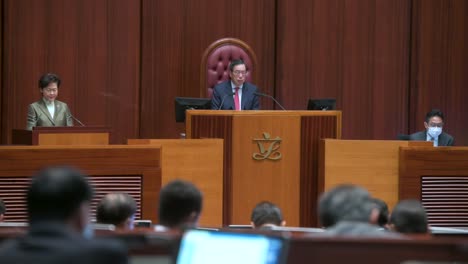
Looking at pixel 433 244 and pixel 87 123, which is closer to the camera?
pixel 433 244

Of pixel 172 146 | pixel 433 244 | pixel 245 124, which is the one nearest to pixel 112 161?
pixel 172 146

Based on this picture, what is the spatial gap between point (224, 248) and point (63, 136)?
4.98m

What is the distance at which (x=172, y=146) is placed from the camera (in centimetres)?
818

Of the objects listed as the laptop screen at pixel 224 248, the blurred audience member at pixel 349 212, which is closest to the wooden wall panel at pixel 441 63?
the blurred audience member at pixel 349 212

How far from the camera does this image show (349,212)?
395cm

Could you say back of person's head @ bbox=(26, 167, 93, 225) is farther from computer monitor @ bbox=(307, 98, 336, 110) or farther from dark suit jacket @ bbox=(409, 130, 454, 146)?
dark suit jacket @ bbox=(409, 130, 454, 146)

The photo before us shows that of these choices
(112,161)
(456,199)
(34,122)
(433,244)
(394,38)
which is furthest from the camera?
(394,38)

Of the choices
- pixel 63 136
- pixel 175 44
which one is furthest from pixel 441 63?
pixel 63 136

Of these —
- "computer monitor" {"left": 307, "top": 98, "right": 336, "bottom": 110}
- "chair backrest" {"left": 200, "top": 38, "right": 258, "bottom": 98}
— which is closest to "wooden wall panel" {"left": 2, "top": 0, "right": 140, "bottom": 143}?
"chair backrest" {"left": 200, "top": 38, "right": 258, "bottom": 98}

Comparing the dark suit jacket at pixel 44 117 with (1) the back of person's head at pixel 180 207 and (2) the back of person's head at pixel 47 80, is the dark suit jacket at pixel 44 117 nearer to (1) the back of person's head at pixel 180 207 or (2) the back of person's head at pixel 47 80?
(2) the back of person's head at pixel 47 80

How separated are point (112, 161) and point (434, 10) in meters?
5.54

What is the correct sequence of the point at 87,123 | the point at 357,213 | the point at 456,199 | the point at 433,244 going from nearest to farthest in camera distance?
the point at 433,244 → the point at 357,213 → the point at 456,199 → the point at 87,123

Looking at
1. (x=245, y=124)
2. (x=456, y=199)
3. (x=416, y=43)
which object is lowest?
(x=456, y=199)

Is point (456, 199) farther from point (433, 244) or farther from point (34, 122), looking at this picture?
point (433, 244)
